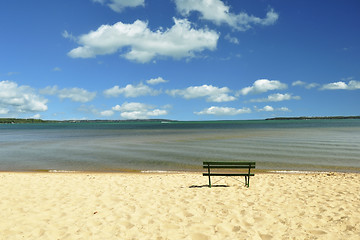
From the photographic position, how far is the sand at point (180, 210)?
274 inches

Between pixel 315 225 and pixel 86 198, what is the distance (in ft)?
27.8

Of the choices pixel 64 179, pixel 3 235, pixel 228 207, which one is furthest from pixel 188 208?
pixel 64 179

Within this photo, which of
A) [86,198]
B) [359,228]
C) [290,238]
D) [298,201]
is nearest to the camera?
[290,238]

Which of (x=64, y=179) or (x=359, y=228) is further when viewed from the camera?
(x=64, y=179)

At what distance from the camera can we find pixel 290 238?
654cm

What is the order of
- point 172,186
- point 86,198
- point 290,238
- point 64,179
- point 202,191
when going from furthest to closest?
1. point 64,179
2. point 172,186
3. point 202,191
4. point 86,198
5. point 290,238

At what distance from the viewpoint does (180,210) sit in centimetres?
870

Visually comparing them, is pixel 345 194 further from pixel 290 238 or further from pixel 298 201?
pixel 290 238

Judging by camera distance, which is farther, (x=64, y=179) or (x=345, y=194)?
(x=64, y=179)

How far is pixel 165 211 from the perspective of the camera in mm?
8602

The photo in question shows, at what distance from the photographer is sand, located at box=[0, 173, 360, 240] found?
6953mm

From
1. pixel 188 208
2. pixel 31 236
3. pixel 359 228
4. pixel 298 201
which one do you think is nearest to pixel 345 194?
pixel 298 201

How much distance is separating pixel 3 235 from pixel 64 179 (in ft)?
25.7

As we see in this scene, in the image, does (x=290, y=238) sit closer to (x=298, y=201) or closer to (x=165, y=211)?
(x=298, y=201)
